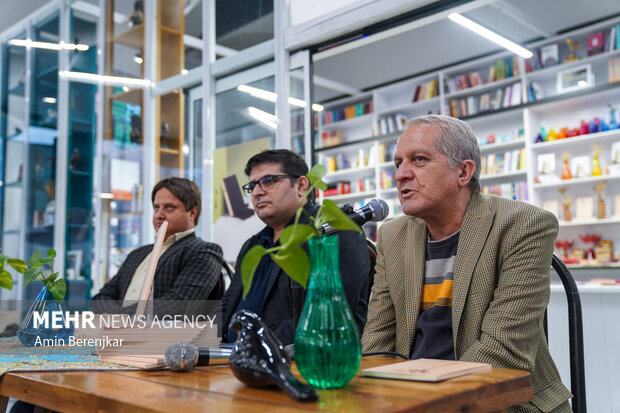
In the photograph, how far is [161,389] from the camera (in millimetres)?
880

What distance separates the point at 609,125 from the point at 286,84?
3.98m

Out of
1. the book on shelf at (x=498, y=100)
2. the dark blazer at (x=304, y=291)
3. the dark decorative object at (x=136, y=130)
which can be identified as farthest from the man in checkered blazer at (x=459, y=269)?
the book on shelf at (x=498, y=100)

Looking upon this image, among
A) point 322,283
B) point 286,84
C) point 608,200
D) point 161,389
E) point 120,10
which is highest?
point 120,10

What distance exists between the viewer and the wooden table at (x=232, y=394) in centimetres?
74

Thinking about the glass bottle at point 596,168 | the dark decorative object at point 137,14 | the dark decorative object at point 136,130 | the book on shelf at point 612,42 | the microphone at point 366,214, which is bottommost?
the microphone at point 366,214

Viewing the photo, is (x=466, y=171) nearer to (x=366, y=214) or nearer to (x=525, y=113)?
(x=366, y=214)

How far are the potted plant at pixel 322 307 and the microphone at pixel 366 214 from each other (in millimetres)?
290

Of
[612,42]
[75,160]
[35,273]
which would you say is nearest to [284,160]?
[35,273]

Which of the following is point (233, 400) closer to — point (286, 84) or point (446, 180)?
point (446, 180)

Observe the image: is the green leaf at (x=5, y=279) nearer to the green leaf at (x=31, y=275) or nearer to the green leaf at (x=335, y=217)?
the green leaf at (x=31, y=275)

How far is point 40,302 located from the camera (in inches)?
66.2

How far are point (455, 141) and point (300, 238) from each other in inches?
34.8

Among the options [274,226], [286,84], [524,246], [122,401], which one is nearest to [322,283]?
[122,401]

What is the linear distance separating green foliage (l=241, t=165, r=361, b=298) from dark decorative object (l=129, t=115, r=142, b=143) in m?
3.79
